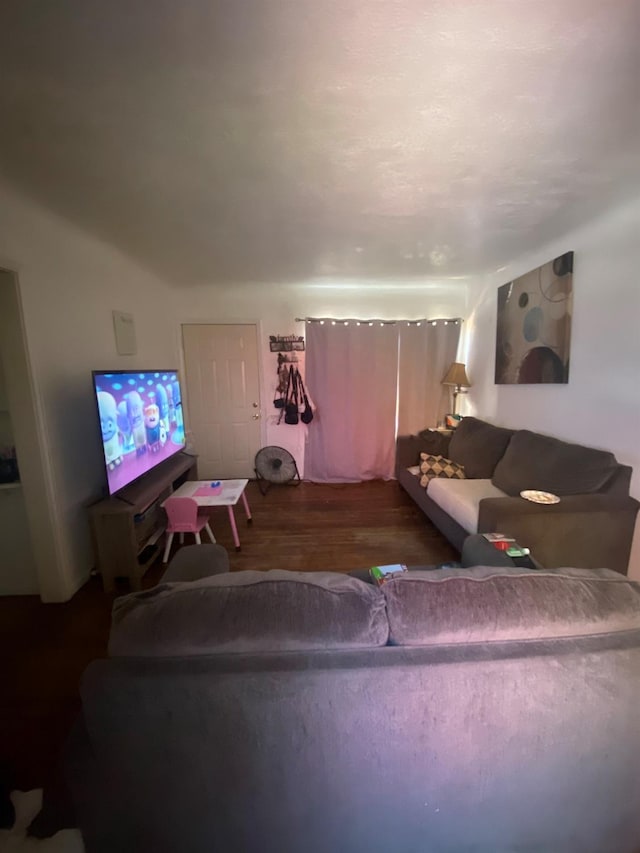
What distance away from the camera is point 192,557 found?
52.9 inches

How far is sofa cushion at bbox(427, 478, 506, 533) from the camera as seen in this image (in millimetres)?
2207

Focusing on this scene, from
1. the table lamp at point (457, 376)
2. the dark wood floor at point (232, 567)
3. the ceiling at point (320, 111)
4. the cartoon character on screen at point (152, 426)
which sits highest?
the ceiling at point (320, 111)

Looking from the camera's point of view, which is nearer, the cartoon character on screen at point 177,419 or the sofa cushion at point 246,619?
the sofa cushion at point 246,619

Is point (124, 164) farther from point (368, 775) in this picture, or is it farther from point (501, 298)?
point (501, 298)

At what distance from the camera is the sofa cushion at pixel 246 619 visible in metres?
0.73

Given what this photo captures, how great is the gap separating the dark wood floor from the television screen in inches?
30.6

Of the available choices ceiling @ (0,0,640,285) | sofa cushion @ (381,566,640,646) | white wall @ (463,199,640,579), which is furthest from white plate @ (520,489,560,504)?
ceiling @ (0,0,640,285)

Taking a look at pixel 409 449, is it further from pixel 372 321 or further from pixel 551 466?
pixel 372 321

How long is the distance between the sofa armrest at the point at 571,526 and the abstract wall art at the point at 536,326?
3.29 ft

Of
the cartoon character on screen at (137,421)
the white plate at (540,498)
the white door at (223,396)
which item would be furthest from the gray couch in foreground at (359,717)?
the white door at (223,396)

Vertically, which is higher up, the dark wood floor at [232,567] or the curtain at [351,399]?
the curtain at [351,399]

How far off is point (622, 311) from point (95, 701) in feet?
9.82

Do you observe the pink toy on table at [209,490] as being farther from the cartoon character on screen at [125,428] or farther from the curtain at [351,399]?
the curtain at [351,399]

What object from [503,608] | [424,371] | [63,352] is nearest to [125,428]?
[63,352]
